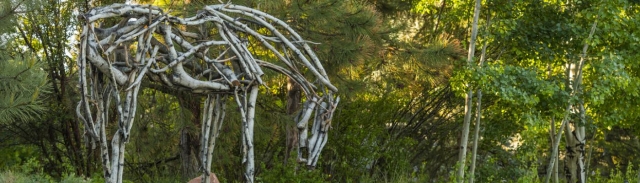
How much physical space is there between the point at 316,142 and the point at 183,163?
5.18 meters

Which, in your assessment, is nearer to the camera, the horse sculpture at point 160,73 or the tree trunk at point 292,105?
the horse sculpture at point 160,73

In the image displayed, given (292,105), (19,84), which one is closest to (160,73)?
(19,84)

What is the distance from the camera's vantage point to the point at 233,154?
12203 millimetres

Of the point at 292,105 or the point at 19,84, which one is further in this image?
the point at 292,105

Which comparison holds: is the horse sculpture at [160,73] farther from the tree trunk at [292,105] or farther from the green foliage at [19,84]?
the tree trunk at [292,105]

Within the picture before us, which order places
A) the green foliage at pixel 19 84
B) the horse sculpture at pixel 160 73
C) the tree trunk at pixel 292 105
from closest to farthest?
the horse sculpture at pixel 160 73 → the green foliage at pixel 19 84 → the tree trunk at pixel 292 105

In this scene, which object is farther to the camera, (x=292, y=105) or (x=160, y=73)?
(x=292, y=105)

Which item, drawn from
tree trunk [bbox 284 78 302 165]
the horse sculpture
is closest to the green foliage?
the horse sculpture

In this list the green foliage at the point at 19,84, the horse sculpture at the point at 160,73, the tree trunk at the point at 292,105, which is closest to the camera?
the horse sculpture at the point at 160,73

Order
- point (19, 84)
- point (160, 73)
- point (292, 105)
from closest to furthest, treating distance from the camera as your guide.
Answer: point (160, 73), point (19, 84), point (292, 105)

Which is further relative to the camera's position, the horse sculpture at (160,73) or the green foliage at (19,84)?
the green foliage at (19,84)

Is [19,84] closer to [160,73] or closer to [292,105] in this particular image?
[160,73]

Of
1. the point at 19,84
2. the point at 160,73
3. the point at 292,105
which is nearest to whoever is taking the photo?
the point at 160,73

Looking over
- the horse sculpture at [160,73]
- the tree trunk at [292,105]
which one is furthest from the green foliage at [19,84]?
the tree trunk at [292,105]
